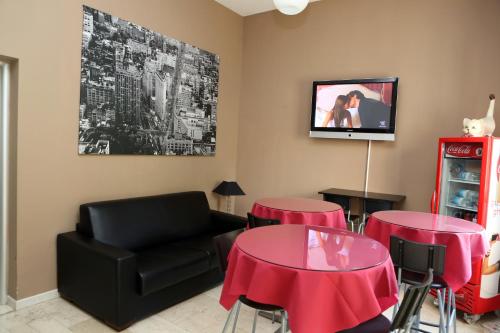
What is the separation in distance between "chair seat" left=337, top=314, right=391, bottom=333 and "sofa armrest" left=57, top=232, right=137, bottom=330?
178 centimetres

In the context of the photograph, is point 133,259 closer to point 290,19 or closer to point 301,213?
point 301,213

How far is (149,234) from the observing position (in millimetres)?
3592

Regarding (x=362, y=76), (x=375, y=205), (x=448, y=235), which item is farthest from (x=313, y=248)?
(x=362, y=76)

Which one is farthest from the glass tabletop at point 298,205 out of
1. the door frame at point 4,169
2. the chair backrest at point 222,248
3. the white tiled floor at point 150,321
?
the door frame at point 4,169

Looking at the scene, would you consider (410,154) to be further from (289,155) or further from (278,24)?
(278,24)

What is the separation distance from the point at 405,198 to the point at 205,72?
302 cm

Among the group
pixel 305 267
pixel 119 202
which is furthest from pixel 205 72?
pixel 305 267

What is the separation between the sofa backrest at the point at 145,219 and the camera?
3.22 m

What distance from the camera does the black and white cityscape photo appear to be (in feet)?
11.1

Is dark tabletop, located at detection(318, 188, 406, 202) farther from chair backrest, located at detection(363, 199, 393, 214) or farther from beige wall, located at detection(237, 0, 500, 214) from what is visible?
beige wall, located at detection(237, 0, 500, 214)

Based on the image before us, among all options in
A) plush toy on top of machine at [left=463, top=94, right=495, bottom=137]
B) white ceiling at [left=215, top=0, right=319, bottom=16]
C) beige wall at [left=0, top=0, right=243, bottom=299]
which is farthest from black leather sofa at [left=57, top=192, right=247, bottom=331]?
white ceiling at [left=215, top=0, right=319, bottom=16]

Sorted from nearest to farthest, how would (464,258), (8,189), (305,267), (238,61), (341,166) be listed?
(305,267), (464,258), (8,189), (341,166), (238,61)

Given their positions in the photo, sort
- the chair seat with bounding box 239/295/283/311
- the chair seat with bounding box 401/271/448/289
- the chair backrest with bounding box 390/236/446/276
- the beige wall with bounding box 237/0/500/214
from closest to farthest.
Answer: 1. the chair seat with bounding box 239/295/283/311
2. the chair backrest with bounding box 390/236/446/276
3. the chair seat with bounding box 401/271/448/289
4. the beige wall with bounding box 237/0/500/214

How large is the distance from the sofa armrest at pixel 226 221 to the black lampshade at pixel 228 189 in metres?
0.48
